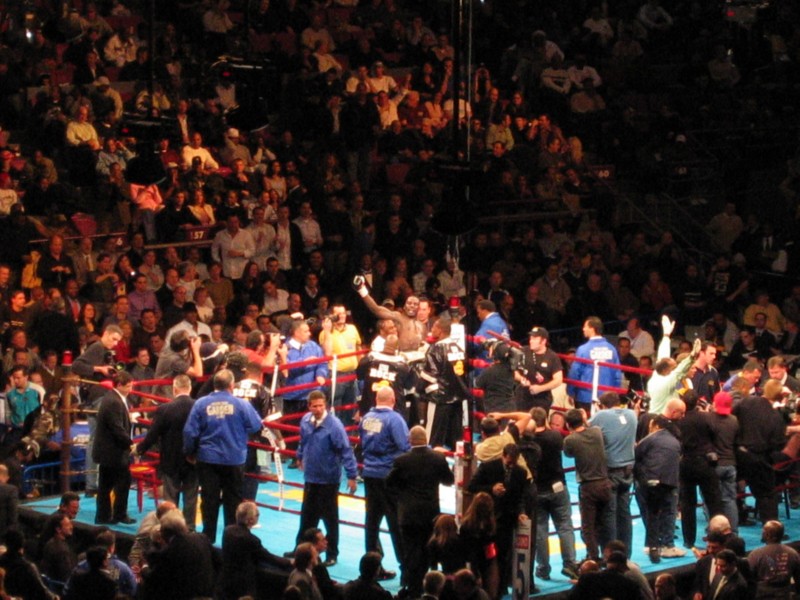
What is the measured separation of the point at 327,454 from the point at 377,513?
65 cm

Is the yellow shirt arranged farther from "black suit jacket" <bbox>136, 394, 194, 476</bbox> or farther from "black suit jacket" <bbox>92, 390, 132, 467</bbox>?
"black suit jacket" <bbox>92, 390, 132, 467</bbox>

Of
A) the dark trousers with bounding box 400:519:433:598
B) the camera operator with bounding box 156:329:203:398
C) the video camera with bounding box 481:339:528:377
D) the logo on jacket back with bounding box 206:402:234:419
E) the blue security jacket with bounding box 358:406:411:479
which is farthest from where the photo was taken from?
the video camera with bounding box 481:339:528:377

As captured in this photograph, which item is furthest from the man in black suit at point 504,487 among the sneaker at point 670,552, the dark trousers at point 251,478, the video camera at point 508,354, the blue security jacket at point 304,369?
the blue security jacket at point 304,369

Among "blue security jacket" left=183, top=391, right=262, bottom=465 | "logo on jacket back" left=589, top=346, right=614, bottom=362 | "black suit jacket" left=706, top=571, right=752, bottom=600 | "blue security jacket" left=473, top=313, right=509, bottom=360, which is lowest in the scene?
"black suit jacket" left=706, top=571, right=752, bottom=600

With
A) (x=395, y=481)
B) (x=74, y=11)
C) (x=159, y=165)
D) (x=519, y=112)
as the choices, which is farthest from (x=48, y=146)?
(x=395, y=481)

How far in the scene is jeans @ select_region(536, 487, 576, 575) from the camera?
14180 mm

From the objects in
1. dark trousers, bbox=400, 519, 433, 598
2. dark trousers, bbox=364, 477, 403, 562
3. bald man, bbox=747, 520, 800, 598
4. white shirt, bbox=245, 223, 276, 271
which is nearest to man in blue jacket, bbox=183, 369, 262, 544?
dark trousers, bbox=364, 477, 403, 562

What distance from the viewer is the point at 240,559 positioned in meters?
13.5

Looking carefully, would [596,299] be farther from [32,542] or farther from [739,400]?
[32,542]

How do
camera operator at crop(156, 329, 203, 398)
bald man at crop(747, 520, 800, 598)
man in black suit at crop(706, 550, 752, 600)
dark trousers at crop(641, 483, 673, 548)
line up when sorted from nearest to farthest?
man in black suit at crop(706, 550, 752, 600) < bald man at crop(747, 520, 800, 598) < dark trousers at crop(641, 483, 673, 548) < camera operator at crop(156, 329, 203, 398)

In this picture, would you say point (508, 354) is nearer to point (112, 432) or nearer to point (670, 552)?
point (670, 552)

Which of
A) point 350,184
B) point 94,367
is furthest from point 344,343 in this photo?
point 350,184

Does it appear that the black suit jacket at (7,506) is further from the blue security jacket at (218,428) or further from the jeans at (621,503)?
the jeans at (621,503)

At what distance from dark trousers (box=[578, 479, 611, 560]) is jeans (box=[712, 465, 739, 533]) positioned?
1408mm
